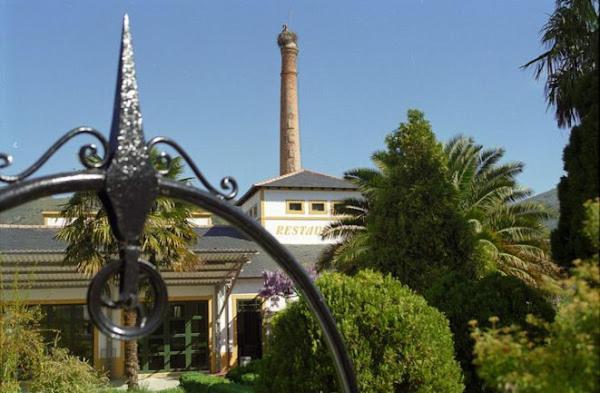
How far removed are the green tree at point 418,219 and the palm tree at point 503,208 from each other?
7156 millimetres

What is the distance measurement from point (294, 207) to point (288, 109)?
33.6ft

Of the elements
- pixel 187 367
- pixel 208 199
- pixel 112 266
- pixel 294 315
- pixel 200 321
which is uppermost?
pixel 208 199

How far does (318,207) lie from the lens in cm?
3766

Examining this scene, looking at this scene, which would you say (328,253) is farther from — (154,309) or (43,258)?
(154,309)

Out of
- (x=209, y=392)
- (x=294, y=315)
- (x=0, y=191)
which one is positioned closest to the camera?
(x=0, y=191)

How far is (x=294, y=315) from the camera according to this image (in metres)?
7.35

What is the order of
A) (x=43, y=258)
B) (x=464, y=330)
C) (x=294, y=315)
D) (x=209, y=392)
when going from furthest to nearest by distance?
(x=43, y=258) < (x=209, y=392) < (x=464, y=330) < (x=294, y=315)

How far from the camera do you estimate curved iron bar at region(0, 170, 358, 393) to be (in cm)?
353

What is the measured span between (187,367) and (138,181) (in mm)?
21381

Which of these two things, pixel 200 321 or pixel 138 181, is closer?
pixel 138 181

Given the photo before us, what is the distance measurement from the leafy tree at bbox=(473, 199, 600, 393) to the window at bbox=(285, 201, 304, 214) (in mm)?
33302

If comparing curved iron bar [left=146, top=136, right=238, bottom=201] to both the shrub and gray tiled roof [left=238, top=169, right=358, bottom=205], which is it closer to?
the shrub

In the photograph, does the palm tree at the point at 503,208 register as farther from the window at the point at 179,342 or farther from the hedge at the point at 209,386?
the window at the point at 179,342

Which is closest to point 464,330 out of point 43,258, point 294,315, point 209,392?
point 294,315
